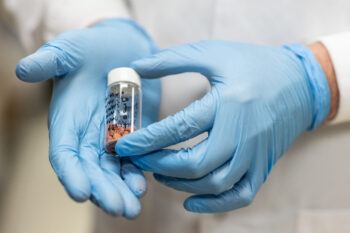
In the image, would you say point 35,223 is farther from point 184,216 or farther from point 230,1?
point 230,1

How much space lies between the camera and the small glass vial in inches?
24.2

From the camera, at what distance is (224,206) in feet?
2.21

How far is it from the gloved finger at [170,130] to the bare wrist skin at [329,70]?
206mm

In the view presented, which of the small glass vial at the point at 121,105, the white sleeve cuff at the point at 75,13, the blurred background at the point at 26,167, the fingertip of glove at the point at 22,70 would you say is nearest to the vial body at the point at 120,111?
the small glass vial at the point at 121,105

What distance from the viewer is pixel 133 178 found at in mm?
618

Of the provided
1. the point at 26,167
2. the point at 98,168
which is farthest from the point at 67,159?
the point at 26,167

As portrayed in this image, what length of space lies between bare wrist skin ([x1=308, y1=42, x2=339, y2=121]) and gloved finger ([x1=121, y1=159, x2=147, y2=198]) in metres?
0.32

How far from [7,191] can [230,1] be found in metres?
0.66

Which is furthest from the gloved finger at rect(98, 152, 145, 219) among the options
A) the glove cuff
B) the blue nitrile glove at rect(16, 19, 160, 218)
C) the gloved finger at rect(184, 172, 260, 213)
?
the glove cuff

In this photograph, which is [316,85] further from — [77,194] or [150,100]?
[77,194]

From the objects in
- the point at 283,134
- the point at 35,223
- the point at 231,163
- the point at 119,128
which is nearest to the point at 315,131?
the point at 283,134

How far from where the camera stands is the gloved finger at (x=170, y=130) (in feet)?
1.94

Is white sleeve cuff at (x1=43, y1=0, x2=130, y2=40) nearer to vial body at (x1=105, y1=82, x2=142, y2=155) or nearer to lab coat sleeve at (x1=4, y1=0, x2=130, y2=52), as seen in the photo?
lab coat sleeve at (x1=4, y1=0, x2=130, y2=52)

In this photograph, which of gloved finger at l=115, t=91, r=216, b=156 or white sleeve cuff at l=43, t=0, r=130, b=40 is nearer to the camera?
gloved finger at l=115, t=91, r=216, b=156
